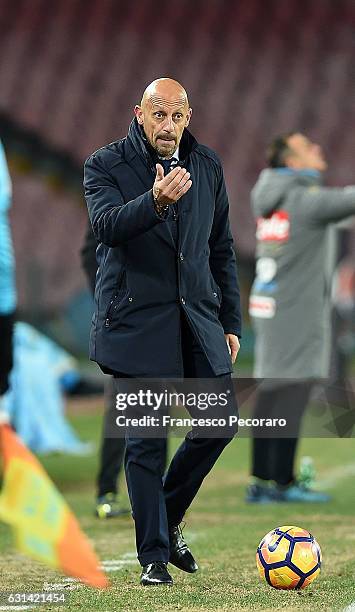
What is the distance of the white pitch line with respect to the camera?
7.83 metres

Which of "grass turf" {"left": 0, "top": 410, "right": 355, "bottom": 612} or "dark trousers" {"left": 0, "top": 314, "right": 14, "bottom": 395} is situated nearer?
"grass turf" {"left": 0, "top": 410, "right": 355, "bottom": 612}

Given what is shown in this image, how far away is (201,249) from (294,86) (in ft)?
37.3

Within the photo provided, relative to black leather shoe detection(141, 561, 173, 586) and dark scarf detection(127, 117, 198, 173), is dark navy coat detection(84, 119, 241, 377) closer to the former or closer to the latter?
dark scarf detection(127, 117, 198, 173)

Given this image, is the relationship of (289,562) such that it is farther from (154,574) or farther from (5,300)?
(5,300)

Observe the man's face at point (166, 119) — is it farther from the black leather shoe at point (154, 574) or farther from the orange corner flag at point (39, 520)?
the black leather shoe at point (154, 574)

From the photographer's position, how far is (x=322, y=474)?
8352mm

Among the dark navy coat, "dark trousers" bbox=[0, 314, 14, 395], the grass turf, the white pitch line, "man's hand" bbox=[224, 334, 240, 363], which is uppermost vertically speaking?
the dark navy coat

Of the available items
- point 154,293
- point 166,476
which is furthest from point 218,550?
point 154,293

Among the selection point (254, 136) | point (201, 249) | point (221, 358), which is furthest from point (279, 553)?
point (254, 136)

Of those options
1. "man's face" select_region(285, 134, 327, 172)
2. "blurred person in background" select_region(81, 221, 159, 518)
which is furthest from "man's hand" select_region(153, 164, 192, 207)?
"man's face" select_region(285, 134, 327, 172)

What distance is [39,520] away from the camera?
15.1ft

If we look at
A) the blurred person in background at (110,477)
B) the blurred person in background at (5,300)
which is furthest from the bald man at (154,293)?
the blurred person in background at (110,477)

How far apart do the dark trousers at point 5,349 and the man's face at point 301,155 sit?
2349 millimetres

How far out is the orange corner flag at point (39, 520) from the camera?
15.1ft
